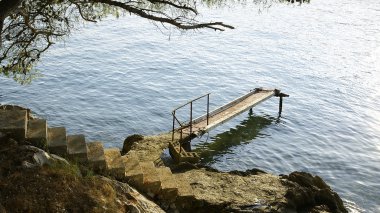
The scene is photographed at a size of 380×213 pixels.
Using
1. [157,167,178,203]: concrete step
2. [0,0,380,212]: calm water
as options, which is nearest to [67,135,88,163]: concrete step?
[157,167,178,203]: concrete step

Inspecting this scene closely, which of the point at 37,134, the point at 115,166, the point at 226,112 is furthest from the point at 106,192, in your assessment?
the point at 226,112

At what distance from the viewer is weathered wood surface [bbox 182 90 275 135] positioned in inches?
887

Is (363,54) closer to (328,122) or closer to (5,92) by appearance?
(328,122)

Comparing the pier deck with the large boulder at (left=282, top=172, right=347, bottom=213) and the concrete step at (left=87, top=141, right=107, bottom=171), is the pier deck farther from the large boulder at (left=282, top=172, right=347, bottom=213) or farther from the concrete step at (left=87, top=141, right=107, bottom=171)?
the concrete step at (left=87, top=141, right=107, bottom=171)

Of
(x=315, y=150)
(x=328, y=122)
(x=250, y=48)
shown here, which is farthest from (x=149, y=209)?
(x=250, y=48)

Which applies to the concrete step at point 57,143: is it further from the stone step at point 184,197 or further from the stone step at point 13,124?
the stone step at point 184,197

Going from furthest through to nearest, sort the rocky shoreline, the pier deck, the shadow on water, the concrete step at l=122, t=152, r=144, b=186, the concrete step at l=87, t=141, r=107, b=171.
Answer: the shadow on water < the pier deck < the concrete step at l=122, t=152, r=144, b=186 < the concrete step at l=87, t=141, r=107, b=171 < the rocky shoreline

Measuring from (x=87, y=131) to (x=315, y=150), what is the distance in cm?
1384

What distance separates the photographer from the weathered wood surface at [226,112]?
2253cm

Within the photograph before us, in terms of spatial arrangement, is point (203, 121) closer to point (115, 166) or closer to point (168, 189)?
point (168, 189)

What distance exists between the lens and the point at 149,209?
31.1 ft

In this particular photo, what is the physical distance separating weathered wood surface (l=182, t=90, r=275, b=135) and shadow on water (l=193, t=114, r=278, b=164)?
1.48 metres

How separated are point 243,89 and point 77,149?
26.3m

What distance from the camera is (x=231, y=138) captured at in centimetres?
2627
